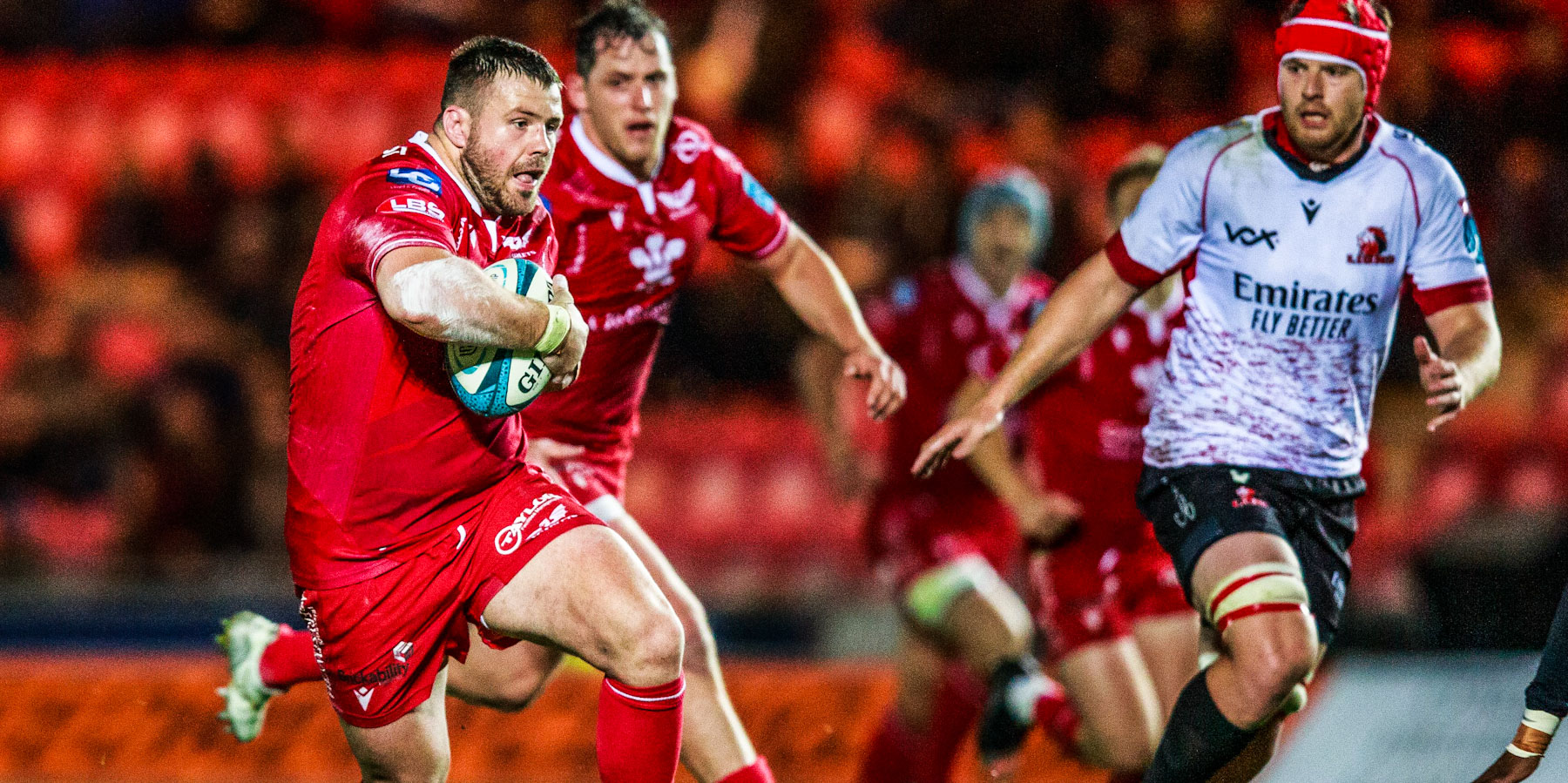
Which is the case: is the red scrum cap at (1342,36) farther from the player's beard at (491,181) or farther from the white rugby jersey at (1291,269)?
the player's beard at (491,181)

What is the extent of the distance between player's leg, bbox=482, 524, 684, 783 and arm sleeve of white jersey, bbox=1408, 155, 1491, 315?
216 centimetres

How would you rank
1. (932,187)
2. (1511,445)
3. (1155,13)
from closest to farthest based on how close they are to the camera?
1. (1511,445)
2. (932,187)
3. (1155,13)

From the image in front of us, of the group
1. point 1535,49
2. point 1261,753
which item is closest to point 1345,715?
point 1261,753

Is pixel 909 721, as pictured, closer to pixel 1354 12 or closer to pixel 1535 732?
pixel 1535 732

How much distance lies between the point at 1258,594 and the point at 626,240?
2050mm

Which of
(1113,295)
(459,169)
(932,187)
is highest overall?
(459,169)

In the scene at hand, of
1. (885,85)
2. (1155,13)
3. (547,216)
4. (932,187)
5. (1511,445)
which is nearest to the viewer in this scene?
(547,216)

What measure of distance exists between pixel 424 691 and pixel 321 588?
35 cm

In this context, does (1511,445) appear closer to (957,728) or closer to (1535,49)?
(1535,49)

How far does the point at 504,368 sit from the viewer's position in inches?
148

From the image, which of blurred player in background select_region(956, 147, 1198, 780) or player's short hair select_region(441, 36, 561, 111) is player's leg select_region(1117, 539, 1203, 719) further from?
player's short hair select_region(441, 36, 561, 111)

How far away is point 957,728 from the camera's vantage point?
248 inches

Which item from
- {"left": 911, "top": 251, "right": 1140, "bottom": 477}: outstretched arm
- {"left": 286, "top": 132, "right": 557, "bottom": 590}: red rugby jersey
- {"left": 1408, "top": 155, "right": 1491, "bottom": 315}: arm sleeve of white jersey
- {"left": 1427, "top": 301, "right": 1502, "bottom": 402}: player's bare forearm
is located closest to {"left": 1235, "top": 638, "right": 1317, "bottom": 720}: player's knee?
{"left": 1427, "top": 301, "right": 1502, "bottom": 402}: player's bare forearm

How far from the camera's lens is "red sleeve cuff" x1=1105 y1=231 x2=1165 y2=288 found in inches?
172
